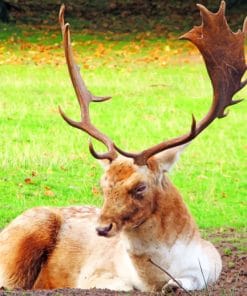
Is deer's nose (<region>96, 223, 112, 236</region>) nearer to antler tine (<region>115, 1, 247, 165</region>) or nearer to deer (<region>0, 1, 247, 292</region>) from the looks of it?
deer (<region>0, 1, 247, 292</region>)

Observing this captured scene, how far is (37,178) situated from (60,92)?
21.9 ft

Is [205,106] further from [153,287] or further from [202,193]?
[153,287]

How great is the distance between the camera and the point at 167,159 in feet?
24.7

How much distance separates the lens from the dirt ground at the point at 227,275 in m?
7.11

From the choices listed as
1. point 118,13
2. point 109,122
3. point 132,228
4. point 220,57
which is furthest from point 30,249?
point 118,13

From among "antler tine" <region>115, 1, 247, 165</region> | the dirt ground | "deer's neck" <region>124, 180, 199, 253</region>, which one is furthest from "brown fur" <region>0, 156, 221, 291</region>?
"antler tine" <region>115, 1, 247, 165</region>

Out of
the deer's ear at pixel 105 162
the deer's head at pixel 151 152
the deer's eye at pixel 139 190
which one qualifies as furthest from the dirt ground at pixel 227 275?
the deer's ear at pixel 105 162

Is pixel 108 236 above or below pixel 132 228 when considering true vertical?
above

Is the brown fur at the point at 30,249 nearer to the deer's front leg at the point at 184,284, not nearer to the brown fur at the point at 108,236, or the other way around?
the brown fur at the point at 108,236

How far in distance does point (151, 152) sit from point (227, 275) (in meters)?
1.78

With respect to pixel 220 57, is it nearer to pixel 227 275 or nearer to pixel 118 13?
pixel 227 275

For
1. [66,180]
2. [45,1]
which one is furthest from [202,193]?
[45,1]

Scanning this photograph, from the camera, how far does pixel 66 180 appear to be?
1282 centimetres

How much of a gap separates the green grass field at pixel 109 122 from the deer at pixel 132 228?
2619 mm
